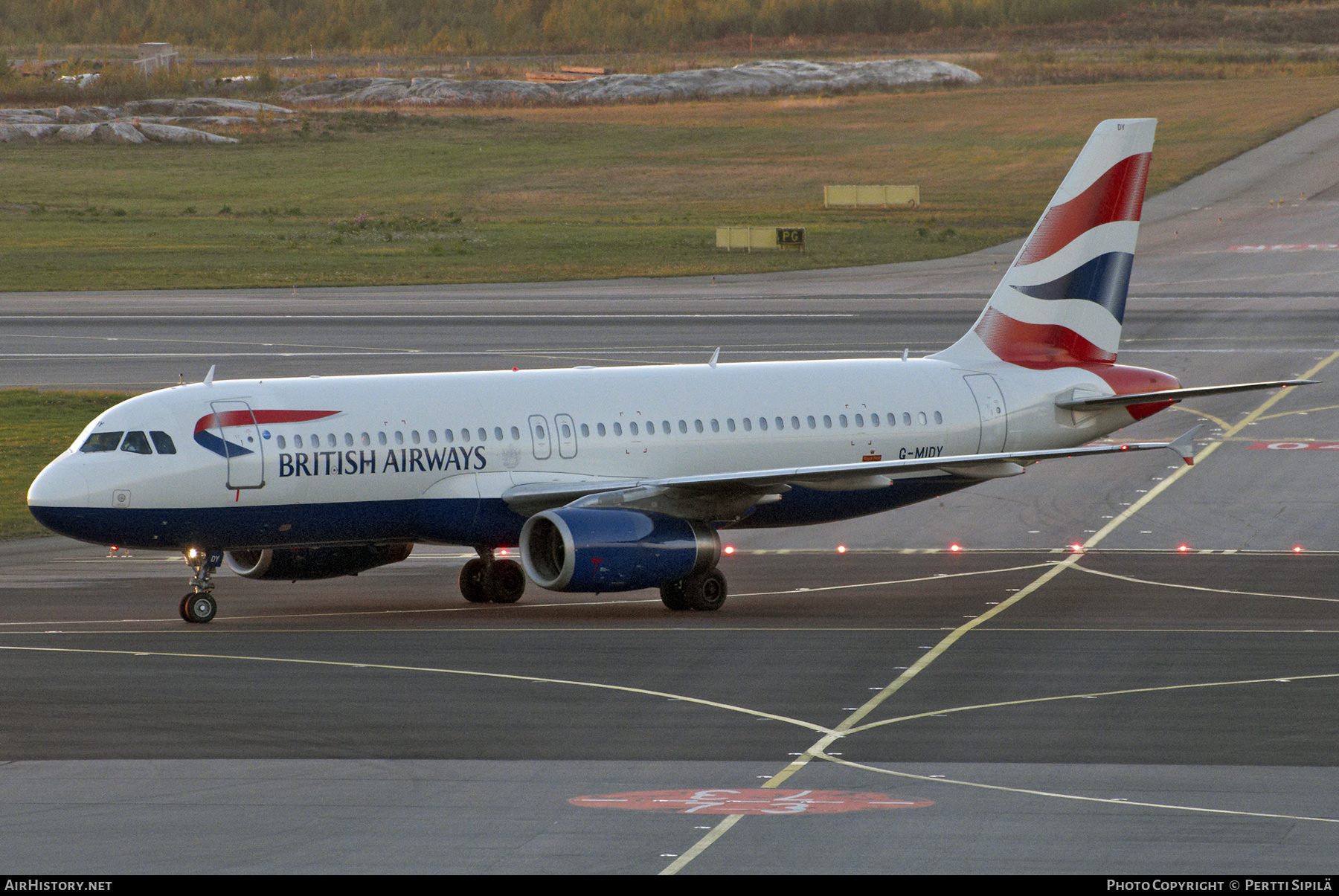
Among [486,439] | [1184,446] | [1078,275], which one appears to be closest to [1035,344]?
[1078,275]

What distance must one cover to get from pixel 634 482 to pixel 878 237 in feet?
267

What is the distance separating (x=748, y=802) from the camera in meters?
20.5

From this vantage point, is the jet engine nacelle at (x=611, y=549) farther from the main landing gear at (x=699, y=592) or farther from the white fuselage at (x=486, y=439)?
the white fuselage at (x=486, y=439)

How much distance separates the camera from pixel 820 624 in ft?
107

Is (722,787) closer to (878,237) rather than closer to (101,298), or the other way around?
(101,298)

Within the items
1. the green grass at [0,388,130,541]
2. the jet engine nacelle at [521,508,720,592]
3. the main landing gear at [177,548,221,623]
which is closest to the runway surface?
the main landing gear at [177,548,221,623]

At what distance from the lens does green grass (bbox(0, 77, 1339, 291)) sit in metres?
104

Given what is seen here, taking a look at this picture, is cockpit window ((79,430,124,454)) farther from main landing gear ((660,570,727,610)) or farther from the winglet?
the winglet

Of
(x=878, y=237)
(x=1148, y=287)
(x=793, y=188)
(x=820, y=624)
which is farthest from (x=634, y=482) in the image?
(x=793, y=188)

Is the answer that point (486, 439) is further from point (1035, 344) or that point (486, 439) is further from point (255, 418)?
point (1035, 344)

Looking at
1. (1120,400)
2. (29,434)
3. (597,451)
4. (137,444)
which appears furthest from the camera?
(29,434)

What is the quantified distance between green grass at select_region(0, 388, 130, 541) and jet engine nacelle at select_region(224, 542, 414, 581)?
8836 mm

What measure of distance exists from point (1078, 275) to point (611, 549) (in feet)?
44.2

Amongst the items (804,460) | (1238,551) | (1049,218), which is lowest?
(1238,551)
